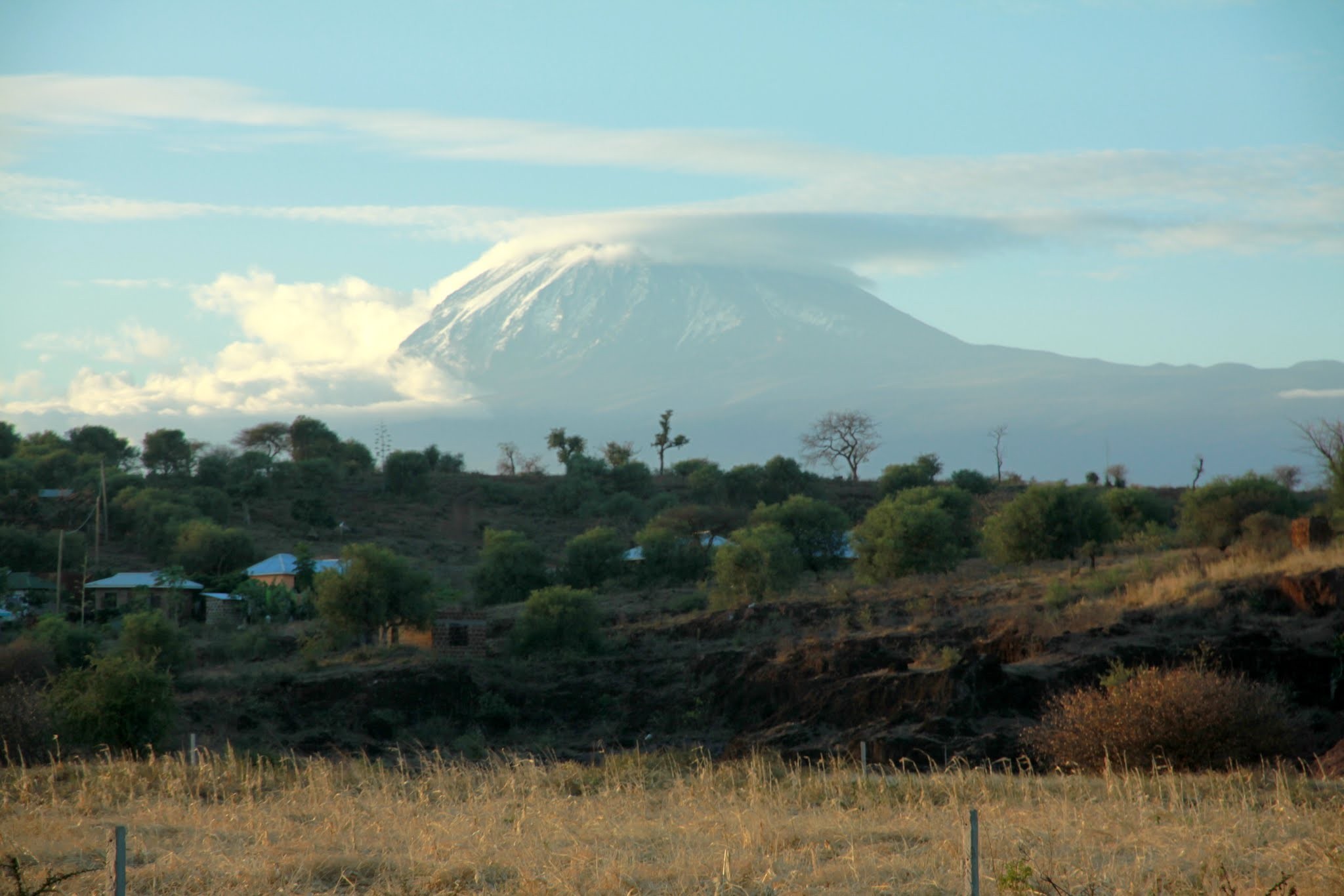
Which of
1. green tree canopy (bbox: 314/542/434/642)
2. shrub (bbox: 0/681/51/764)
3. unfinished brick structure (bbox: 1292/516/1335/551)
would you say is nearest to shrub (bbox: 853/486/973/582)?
unfinished brick structure (bbox: 1292/516/1335/551)

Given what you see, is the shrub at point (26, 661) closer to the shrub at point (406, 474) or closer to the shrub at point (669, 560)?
the shrub at point (669, 560)

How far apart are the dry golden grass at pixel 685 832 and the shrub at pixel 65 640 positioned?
A: 24.4 m

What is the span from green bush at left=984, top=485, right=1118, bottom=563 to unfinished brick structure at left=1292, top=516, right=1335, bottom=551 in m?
11.5

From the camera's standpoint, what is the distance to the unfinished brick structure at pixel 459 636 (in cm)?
3616

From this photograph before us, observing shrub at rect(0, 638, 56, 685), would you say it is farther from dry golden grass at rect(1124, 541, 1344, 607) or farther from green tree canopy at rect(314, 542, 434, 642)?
dry golden grass at rect(1124, 541, 1344, 607)

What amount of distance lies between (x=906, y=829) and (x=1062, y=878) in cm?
234

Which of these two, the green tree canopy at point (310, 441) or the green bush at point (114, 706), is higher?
the green tree canopy at point (310, 441)

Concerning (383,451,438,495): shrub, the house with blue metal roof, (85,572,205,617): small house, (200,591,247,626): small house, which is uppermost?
(383,451,438,495): shrub

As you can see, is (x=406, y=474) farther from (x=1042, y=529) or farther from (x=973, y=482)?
(x=1042, y=529)

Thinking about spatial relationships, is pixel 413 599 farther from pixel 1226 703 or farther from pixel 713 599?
pixel 1226 703

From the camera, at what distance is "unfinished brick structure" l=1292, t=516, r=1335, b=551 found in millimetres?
31094

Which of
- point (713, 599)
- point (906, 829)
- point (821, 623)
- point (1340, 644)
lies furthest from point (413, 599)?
point (906, 829)

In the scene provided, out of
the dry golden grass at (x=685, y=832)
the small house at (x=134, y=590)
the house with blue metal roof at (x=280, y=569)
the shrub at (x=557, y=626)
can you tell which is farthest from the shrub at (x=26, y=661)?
the dry golden grass at (x=685, y=832)

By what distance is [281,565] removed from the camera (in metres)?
55.1
